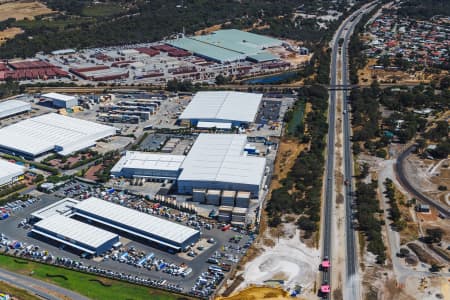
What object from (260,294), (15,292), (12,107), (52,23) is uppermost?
(52,23)

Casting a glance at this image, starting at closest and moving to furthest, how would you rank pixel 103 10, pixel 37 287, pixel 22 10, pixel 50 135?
pixel 37 287
pixel 50 135
pixel 22 10
pixel 103 10

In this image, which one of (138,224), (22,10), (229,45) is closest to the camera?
(138,224)

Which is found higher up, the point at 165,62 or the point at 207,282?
the point at 165,62

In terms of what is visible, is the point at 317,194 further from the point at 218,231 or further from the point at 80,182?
the point at 80,182

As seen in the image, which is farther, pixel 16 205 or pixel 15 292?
pixel 16 205

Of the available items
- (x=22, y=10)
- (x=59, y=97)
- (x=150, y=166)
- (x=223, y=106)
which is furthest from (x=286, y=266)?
(x=22, y=10)

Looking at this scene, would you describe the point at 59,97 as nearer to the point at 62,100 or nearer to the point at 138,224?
the point at 62,100

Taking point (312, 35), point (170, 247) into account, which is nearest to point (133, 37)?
point (312, 35)

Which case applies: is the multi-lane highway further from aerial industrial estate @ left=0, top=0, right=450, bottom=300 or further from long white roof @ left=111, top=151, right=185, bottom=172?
long white roof @ left=111, top=151, right=185, bottom=172
